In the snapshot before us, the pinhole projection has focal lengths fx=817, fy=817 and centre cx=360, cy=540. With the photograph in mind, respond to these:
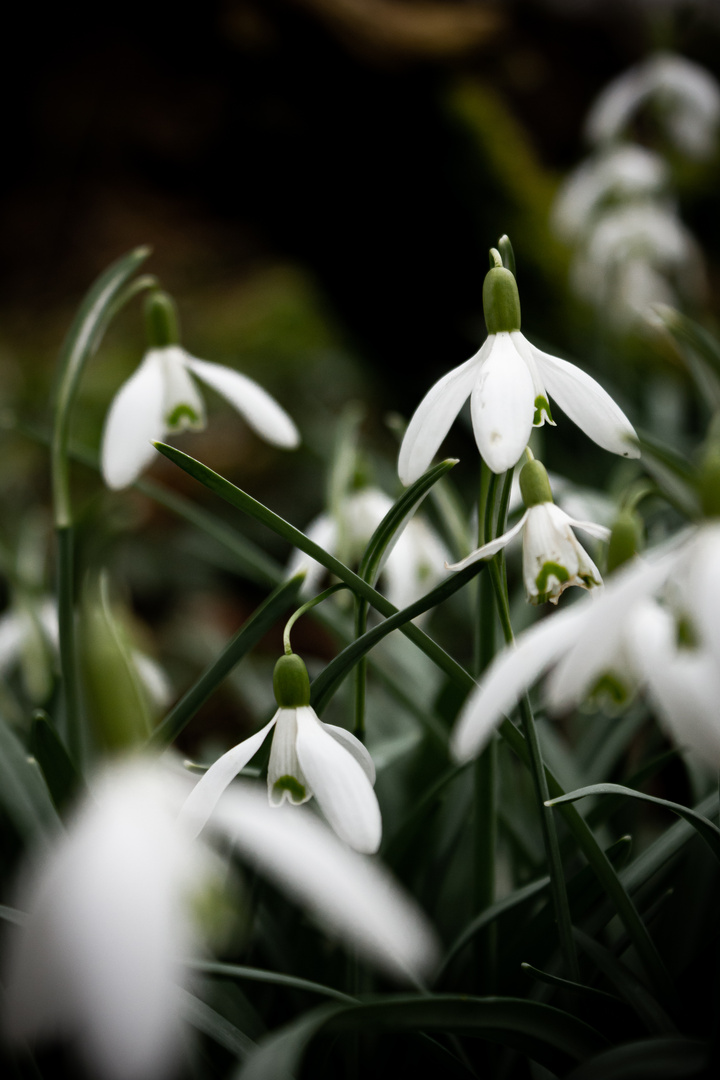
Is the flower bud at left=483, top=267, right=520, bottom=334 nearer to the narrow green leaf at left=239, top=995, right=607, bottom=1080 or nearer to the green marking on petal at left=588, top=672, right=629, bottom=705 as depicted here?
the green marking on petal at left=588, top=672, right=629, bottom=705

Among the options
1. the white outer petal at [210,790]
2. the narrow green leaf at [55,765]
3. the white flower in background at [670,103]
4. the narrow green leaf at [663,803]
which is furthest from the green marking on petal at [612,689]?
the white flower in background at [670,103]

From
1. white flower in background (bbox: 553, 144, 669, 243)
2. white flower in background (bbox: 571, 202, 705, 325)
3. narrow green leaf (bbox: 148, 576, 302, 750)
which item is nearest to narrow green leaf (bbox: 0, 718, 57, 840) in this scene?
narrow green leaf (bbox: 148, 576, 302, 750)

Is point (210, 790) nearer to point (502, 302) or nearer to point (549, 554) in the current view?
point (549, 554)

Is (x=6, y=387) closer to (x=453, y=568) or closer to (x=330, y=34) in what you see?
(x=330, y=34)

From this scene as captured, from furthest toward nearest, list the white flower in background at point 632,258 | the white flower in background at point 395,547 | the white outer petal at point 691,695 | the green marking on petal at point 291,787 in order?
the white flower in background at point 632,258 < the white flower in background at point 395,547 < the green marking on petal at point 291,787 < the white outer petal at point 691,695

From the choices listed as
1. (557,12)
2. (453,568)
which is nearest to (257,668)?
(453,568)

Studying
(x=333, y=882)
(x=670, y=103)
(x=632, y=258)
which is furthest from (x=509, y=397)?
(x=670, y=103)

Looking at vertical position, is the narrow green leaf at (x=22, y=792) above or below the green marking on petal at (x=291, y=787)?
above

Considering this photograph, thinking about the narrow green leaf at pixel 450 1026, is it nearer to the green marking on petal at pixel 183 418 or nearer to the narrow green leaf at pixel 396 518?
the narrow green leaf at pixel 396 518
